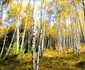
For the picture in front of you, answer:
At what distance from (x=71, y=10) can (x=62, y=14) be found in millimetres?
3362

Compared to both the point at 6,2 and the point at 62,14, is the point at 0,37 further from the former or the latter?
the point at 62,14

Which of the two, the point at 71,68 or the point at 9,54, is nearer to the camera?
the point at 71,68

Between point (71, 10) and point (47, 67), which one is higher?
point (71, 10)

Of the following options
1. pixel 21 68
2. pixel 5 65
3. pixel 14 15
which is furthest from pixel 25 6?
pixel 21 68

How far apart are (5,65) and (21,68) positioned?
3108 millimetres

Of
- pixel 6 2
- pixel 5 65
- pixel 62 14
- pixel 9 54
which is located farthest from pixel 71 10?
pixel 5 65

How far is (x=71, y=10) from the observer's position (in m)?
31.2

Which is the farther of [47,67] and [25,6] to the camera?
[25,6]

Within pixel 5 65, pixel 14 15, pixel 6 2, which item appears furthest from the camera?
pixel 14 15

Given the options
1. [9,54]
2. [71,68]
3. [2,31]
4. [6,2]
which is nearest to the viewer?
[71,68]

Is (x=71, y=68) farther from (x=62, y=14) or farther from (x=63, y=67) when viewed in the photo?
(x=62, y=14)

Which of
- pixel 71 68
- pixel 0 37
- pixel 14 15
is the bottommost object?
pixel 71 68

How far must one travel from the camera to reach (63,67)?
18.2 metres

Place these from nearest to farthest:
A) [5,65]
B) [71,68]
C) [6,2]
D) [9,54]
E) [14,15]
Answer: [71,68]
[5,65]
[9,54]
[6,2]
[14,15]
